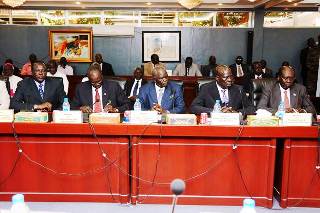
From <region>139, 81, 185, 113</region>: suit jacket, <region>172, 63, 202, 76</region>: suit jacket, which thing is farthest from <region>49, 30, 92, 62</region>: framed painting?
<region>139, 81, 185, 113</region>: suit jacket

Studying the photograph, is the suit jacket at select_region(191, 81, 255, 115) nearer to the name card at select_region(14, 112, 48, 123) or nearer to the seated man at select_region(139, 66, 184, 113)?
the seated man at select_region(139, 66, 184, 113)

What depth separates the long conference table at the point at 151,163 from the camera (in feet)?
10.2

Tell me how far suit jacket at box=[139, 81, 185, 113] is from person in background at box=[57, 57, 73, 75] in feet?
16.4

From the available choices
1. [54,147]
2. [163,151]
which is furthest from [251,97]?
[54,147]

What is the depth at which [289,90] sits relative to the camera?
406 cm

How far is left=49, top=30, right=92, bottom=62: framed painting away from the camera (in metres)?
9.39

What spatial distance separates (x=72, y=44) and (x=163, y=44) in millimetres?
2281

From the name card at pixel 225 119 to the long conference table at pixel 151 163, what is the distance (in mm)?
73

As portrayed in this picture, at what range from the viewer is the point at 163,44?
9.53m

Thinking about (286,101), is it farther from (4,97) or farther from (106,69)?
(106,69)

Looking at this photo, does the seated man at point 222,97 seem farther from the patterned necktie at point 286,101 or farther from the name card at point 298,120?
the name card at point 298,120

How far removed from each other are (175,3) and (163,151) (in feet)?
19.9

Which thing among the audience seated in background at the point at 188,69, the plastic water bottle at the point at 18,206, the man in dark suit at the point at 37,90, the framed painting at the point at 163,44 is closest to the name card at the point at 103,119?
the man in dark suit at the point at 37,90

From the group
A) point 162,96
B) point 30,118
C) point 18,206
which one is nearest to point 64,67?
point 162,96
